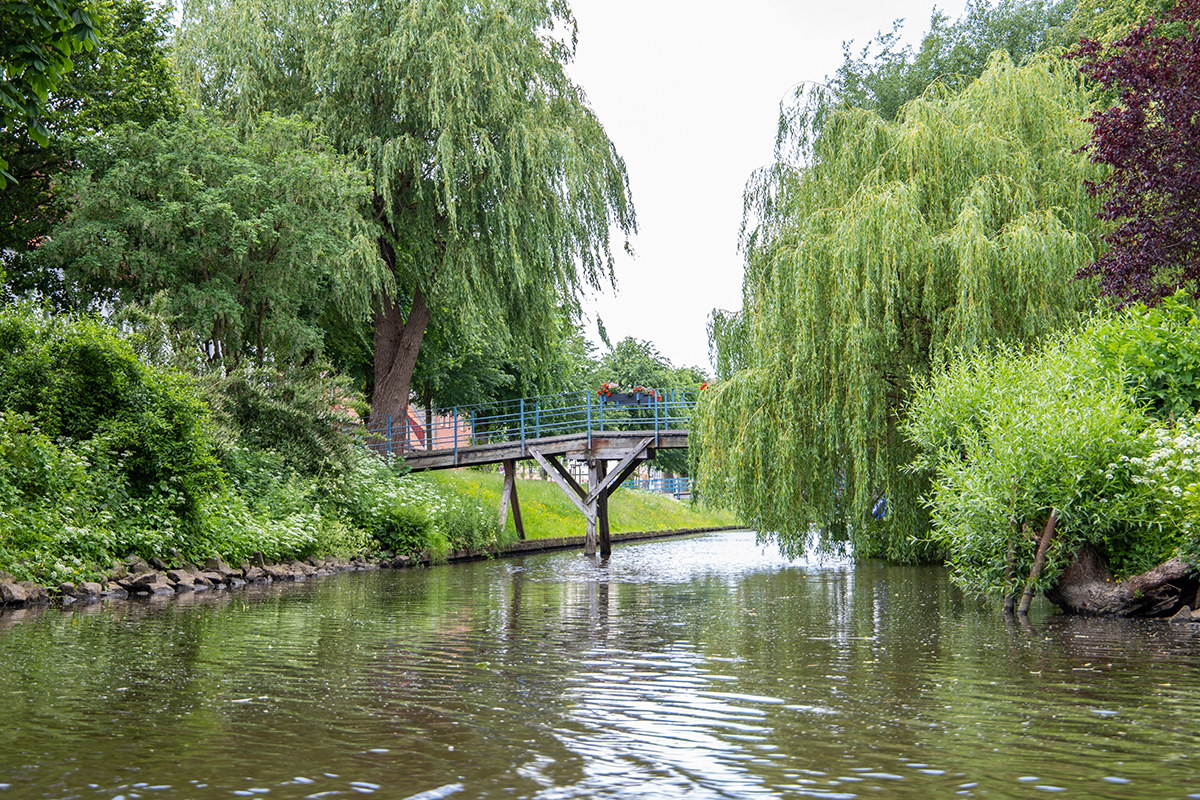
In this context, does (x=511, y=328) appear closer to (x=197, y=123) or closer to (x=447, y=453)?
(x=447, y=453)

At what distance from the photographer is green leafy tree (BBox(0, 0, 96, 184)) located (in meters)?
9.22

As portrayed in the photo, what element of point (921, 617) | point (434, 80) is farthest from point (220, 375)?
point (921, 617)

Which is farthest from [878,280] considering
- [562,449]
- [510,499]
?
[510,499]

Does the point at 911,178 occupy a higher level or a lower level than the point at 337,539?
higher

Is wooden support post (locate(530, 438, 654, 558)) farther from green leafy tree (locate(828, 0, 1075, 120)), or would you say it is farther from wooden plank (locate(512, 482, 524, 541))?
green leafy tree (locate(828, 0, 1075, 120))

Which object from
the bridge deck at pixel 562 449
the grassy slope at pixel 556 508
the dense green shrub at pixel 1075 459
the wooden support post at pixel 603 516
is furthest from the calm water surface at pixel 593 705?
the grassy slope at pixel 556 508

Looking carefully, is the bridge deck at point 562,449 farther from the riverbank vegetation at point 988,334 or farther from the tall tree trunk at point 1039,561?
the tall tree trunk at point 1039,561

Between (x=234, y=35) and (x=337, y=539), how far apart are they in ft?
45.3

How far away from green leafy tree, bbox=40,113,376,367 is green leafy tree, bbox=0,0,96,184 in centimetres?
1059

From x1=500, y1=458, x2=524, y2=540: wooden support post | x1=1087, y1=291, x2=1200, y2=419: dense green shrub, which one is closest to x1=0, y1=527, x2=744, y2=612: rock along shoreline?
x1=500, y1=458, x2=524, y2=540: wooden support post

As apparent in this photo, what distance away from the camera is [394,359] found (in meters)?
31.0

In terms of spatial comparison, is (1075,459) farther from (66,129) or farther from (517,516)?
(517,516)

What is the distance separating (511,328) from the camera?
30.5 metres

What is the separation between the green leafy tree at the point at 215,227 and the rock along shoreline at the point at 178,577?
17.0 feet
